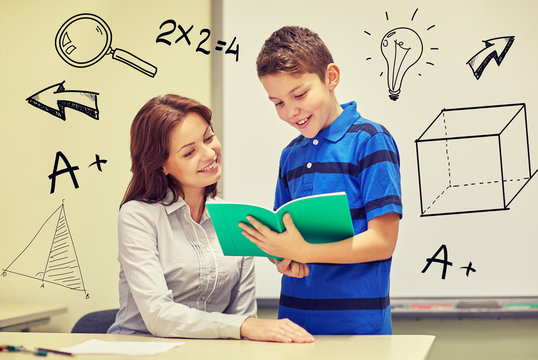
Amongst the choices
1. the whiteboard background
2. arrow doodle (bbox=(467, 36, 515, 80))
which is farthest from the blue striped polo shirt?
arrow doodle (bbox=(467, 36, 515, 80))

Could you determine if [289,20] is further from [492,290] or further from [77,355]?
[77,355]

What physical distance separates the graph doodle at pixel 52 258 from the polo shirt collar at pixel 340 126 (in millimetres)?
1435

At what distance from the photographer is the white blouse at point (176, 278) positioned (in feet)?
4.99

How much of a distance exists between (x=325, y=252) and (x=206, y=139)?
0.62 metres

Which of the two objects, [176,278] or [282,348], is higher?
[176,278]

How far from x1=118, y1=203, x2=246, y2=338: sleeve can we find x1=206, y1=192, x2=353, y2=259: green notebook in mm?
195

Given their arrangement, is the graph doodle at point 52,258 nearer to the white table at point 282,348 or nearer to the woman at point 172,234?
the woman at point 172,234

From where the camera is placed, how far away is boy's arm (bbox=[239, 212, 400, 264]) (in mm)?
1418

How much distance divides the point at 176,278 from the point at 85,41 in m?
1.42

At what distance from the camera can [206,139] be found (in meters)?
1.86

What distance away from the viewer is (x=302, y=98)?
1598 mm

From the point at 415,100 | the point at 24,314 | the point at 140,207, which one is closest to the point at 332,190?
the point at 140,207

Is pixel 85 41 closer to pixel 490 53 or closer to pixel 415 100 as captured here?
pixel 415 100

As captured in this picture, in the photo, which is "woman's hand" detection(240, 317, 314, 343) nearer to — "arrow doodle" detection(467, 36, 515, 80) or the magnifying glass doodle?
"arrow doodle" detection(467, 36, 515, 80)
